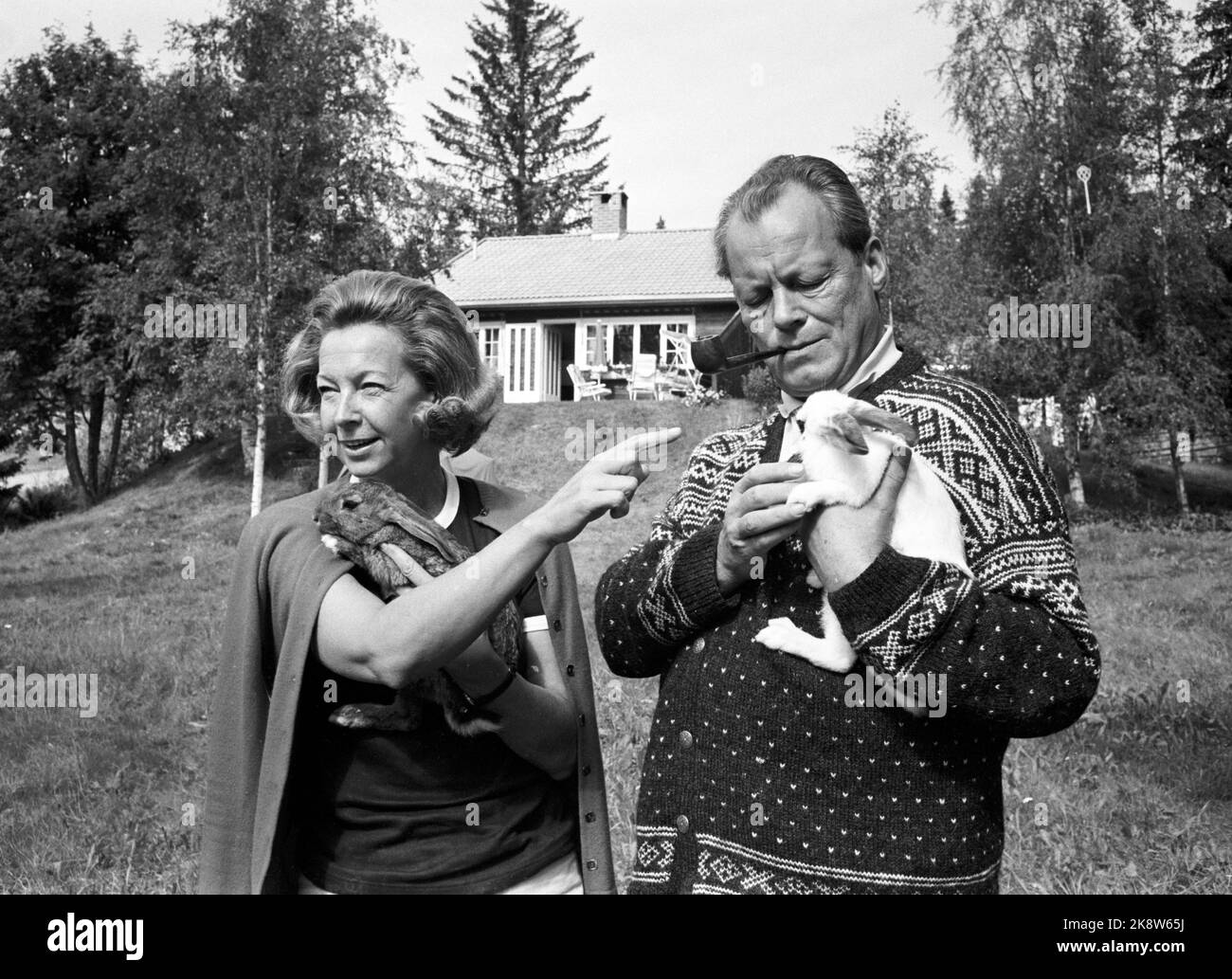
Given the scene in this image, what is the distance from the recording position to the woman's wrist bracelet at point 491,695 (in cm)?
249

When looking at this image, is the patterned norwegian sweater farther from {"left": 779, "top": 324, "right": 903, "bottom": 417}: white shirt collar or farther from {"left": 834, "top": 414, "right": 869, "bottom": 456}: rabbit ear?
{"left": 834, "top": 414, "right": 869, "bottom": 456}: rabbit ear

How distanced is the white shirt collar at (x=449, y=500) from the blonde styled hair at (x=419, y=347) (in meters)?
0.09

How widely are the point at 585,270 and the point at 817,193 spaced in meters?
32.1

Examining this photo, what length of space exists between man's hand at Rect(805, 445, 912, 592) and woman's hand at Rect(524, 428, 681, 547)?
38cm

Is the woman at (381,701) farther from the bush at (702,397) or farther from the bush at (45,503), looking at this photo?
the bush at (45,503)

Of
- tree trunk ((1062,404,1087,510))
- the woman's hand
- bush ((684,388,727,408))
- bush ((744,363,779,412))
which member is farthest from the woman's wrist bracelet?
bush ((684,388,727,408))

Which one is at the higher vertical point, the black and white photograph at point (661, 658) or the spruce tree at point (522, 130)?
the spruce tree at point (522, 130)

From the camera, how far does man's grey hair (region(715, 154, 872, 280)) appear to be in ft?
8.09

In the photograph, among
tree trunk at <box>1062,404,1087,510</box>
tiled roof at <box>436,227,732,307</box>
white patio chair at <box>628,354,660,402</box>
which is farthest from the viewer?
tiled roof at <box>436,227,732,307</box>

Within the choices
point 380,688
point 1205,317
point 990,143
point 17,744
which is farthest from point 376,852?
point 1205,317

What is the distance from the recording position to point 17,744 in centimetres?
706

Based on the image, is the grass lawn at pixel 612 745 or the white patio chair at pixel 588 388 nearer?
the grass lawn at pixel 612 745

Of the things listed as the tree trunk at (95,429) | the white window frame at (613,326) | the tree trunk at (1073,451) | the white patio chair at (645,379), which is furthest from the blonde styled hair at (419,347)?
the tree trunk at (95,429)

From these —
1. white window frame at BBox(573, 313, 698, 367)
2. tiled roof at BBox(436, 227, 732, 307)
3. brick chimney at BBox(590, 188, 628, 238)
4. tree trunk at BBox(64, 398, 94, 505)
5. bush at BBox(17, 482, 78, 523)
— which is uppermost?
brick chimney at BBox(590, 188, 628, 238)
